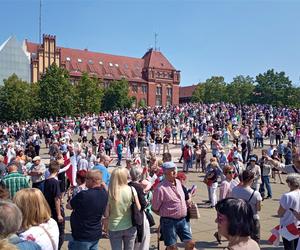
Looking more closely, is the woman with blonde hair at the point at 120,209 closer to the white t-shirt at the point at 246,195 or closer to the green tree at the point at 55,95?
the white t-shirt at the point at 246,195

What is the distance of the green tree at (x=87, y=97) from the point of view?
71.3m

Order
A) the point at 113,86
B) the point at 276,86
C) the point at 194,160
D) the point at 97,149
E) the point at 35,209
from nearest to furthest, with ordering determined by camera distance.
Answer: the point at 35,209
the point at 194,160
the point at 97,149
the point at 113,86
the point at 276,86

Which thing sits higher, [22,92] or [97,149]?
[22,92]

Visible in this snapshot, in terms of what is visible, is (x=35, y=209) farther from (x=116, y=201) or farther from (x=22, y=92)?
(x=22, y=92)

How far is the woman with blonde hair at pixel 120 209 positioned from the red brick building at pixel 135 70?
8292 centimetres

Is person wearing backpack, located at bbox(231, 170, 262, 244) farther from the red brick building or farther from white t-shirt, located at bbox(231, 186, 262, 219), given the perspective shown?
the red brick building

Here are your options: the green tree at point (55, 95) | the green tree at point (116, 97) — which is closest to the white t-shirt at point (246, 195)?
the green tree at point (55, 95)

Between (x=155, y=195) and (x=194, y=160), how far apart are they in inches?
646

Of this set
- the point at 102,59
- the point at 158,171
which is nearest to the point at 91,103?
the point at 102,59

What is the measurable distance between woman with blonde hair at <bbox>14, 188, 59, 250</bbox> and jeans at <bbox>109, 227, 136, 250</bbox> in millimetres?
1924

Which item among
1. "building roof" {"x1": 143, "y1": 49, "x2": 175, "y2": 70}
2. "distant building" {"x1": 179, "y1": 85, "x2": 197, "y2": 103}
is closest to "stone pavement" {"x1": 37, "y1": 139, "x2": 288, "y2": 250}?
"building roof" {"x1": 143, "y1": 49, "x2": 175, "y2": 70}

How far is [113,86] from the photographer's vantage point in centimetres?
8194

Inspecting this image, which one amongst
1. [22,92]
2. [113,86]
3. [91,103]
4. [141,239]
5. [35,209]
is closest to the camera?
[35,209]

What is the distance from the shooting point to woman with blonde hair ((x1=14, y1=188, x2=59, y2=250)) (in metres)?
3.64
